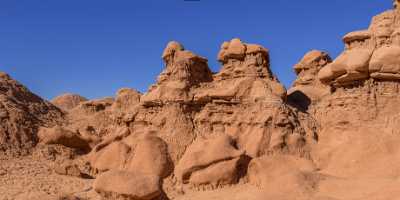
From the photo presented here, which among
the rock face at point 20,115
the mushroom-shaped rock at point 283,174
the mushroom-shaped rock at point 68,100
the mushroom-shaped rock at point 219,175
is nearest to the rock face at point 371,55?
the mushroom-shaped rock at point 283,174

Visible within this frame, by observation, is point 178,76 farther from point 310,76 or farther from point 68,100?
point 68,100

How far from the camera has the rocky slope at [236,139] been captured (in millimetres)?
13930

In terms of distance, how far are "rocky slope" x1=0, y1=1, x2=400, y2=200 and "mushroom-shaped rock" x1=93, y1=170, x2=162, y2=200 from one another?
4 cm

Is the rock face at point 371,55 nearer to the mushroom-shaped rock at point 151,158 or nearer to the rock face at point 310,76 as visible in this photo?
the rock face at point 310,76

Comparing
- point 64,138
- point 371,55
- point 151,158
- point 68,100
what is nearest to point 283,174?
point 151,158

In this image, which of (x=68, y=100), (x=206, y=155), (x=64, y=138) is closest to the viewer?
(x=206, y=155)

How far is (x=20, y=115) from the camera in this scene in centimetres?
2256

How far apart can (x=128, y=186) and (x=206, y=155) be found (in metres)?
3.91

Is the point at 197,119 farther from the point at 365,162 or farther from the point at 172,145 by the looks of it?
the point at 365,162

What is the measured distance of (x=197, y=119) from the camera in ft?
61.2

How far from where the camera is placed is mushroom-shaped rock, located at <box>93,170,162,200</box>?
13023 mm

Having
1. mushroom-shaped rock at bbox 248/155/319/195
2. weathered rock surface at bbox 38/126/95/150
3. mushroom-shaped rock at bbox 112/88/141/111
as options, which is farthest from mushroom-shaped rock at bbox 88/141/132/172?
mushroom-shaped rock at bbox 112/88/141/111

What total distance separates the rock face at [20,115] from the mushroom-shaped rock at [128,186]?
857 cm

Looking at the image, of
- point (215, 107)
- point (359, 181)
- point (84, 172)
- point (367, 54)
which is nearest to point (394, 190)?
point (359, 181)
